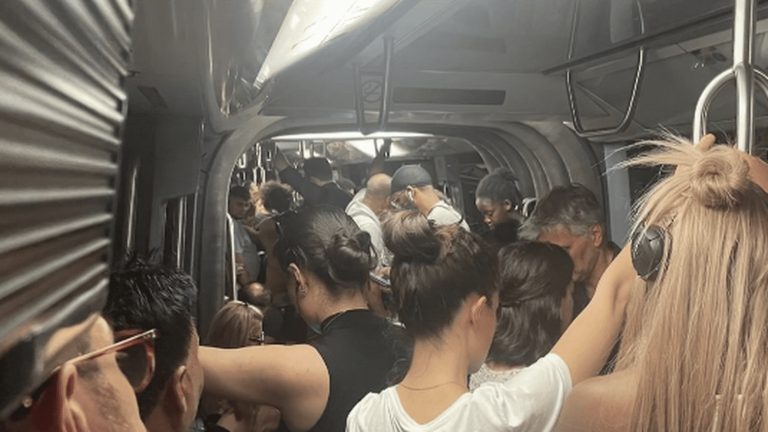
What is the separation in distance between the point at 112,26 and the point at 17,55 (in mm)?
172

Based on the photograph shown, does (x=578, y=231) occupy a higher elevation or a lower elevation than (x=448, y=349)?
higher

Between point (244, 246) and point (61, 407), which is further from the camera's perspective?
point (244, 246)

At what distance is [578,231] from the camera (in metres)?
1.24

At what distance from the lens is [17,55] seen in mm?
572

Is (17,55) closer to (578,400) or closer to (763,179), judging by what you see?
(578,400)

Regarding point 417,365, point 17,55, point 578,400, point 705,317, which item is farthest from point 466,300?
point 17,55

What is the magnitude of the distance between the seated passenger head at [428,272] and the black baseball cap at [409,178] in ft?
0.15

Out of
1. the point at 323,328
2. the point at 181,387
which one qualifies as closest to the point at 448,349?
the point at 323,328

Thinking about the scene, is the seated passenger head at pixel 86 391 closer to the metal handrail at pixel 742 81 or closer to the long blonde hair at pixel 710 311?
the long blonde hair at pixel 710 311

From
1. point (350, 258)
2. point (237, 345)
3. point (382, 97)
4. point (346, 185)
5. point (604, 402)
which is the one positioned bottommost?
point (604, 402)

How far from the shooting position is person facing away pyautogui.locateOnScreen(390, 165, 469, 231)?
3.56 ft

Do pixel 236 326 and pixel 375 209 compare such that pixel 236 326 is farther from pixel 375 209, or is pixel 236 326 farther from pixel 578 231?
pixel 578 231

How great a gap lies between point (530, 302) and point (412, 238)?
0.79 ft

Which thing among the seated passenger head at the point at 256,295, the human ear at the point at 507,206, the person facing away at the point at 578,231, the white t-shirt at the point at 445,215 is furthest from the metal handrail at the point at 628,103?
the seated passenger head at the point at 256,295
